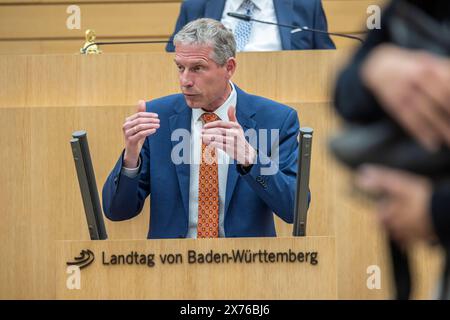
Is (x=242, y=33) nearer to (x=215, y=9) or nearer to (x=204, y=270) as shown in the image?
(x=215, y=9)

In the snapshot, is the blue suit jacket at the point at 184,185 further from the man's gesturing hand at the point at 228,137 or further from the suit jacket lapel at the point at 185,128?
the man's gesturing hand at the point at 228,137

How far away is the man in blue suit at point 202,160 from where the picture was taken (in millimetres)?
4262

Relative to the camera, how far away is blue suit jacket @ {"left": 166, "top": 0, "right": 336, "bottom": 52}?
540cm

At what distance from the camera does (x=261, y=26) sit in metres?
5.41

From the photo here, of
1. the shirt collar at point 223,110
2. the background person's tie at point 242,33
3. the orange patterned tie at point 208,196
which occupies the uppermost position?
the background person's tie at point 242,33

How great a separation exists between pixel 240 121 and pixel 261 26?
3.64 feet

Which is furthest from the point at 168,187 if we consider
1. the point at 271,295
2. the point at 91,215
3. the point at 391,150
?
the point at 391,150

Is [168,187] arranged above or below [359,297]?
above

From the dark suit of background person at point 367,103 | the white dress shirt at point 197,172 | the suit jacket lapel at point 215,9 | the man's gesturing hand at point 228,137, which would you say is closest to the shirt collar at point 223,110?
the white dress shirt at point 197,172

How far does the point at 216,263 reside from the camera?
3.83m

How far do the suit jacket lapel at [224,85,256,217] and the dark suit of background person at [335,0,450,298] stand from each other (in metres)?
2.86

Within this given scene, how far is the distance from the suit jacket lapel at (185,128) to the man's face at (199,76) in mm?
100
